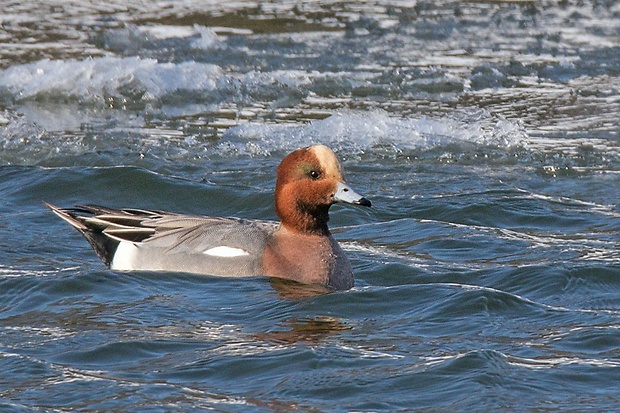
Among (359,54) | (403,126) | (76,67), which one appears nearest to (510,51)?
(359,54)

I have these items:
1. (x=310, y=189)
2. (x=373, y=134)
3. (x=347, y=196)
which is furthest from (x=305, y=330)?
(x=373, y=134)

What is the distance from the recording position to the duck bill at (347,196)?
611cm

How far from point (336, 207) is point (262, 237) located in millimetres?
2022

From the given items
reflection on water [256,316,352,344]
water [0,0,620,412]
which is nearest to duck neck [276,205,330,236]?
water [0,0,620,412]

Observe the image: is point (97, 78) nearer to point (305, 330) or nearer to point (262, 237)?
point (262, 237)

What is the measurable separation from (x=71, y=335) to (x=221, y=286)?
108cm

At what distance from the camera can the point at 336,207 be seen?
8469mm

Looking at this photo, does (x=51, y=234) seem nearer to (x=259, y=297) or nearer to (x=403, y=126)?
(x=259, y=297)

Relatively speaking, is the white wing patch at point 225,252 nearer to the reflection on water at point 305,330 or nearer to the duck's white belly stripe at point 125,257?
the duck's white belly stripe at point 125,257

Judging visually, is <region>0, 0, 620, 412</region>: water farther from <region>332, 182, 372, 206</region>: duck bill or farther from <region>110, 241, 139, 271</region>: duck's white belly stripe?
<region>332, 182, 372, 206</region>: duck bill

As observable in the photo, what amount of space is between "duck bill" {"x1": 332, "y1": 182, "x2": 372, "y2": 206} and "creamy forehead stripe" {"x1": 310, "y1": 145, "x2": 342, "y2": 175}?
88mm

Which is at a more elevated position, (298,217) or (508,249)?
(298,217)

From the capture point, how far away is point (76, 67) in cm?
1132

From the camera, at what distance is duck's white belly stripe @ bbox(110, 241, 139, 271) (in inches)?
265
